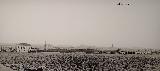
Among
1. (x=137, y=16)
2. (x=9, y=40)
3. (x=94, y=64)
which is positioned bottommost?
(x=94, y=64)

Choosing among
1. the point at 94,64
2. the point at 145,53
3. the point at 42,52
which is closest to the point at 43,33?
the point at 42,52

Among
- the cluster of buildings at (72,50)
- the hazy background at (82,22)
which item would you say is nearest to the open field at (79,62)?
the cluster of buildings at (72,50)

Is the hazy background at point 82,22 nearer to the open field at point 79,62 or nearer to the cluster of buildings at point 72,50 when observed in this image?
the cluster of buildings at point 72,50

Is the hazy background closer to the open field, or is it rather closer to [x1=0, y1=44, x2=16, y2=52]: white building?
[x1=0, y1=44, x2=16, y2=52]: white building

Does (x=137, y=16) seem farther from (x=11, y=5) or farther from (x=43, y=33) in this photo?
(x=11, y=5)

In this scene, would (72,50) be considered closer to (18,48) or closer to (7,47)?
(18,48)

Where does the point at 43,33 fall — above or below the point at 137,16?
below
